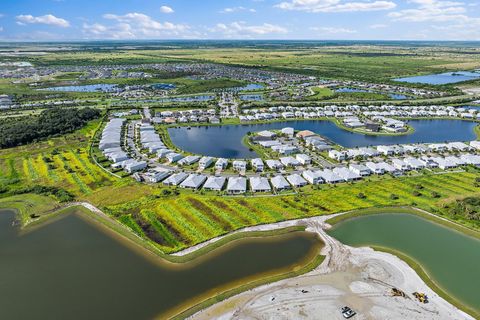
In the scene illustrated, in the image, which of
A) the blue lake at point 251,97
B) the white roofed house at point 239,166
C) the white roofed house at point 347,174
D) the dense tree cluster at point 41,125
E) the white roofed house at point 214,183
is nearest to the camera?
the white roofed house at point 214,183

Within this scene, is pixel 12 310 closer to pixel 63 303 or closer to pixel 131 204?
pixel 63 303

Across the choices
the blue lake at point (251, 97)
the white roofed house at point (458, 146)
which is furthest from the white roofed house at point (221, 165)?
the blue lake at point (251, 97)

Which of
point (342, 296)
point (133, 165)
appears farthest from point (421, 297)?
point (133, 165)

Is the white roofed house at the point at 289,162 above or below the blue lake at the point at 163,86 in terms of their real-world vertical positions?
below

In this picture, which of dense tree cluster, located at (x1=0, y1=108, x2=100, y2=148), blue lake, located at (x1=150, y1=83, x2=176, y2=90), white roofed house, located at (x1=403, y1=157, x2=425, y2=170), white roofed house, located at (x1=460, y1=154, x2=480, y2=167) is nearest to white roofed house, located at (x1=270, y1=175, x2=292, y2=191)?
white roofed house, located at (x1=403, y1=157, x2=425, y2=170)

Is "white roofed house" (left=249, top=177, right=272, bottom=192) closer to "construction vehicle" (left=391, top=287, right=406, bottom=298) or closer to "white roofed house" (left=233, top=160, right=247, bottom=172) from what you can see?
"white roofed house" (left=233, top=160, right=247, bottom=172)

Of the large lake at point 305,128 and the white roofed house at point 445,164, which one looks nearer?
the white roofed house at point 445,164

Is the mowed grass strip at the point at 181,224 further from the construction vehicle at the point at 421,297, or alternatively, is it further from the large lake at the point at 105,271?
the construction vehicle at the point at 421,297
